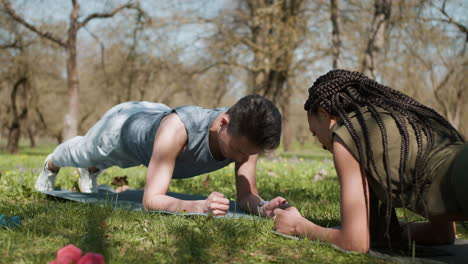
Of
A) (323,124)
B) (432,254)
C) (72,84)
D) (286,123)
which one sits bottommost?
(432,254)

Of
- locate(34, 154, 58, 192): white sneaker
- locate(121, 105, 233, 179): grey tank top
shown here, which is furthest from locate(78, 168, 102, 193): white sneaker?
locate(121, 105, 233, 179): grey tank top

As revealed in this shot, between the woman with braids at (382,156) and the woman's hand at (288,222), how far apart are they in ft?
0.21

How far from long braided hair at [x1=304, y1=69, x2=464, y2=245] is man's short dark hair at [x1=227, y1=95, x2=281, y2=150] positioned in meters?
0.31

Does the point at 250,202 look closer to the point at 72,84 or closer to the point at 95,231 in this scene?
the point at 95,231

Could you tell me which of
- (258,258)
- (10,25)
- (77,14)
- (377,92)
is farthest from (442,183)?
(10,25)

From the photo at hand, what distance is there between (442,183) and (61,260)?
170 centimetres

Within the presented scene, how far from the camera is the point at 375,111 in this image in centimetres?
223

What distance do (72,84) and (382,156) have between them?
12096mm

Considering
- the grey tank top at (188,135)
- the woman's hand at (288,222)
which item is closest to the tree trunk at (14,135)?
the grey tank top at (188,135)

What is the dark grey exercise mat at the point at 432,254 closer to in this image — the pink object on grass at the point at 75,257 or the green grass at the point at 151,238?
the green grass at the point at 151,238

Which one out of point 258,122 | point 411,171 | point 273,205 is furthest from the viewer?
point 273,205

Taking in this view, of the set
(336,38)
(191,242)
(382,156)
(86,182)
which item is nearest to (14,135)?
(336,38)

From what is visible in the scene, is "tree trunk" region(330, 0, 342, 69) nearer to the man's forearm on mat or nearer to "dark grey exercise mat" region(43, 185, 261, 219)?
"dark grey exercise mat" region(43, 185, 261, 219)

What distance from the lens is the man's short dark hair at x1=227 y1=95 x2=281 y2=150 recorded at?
272 centimetres
